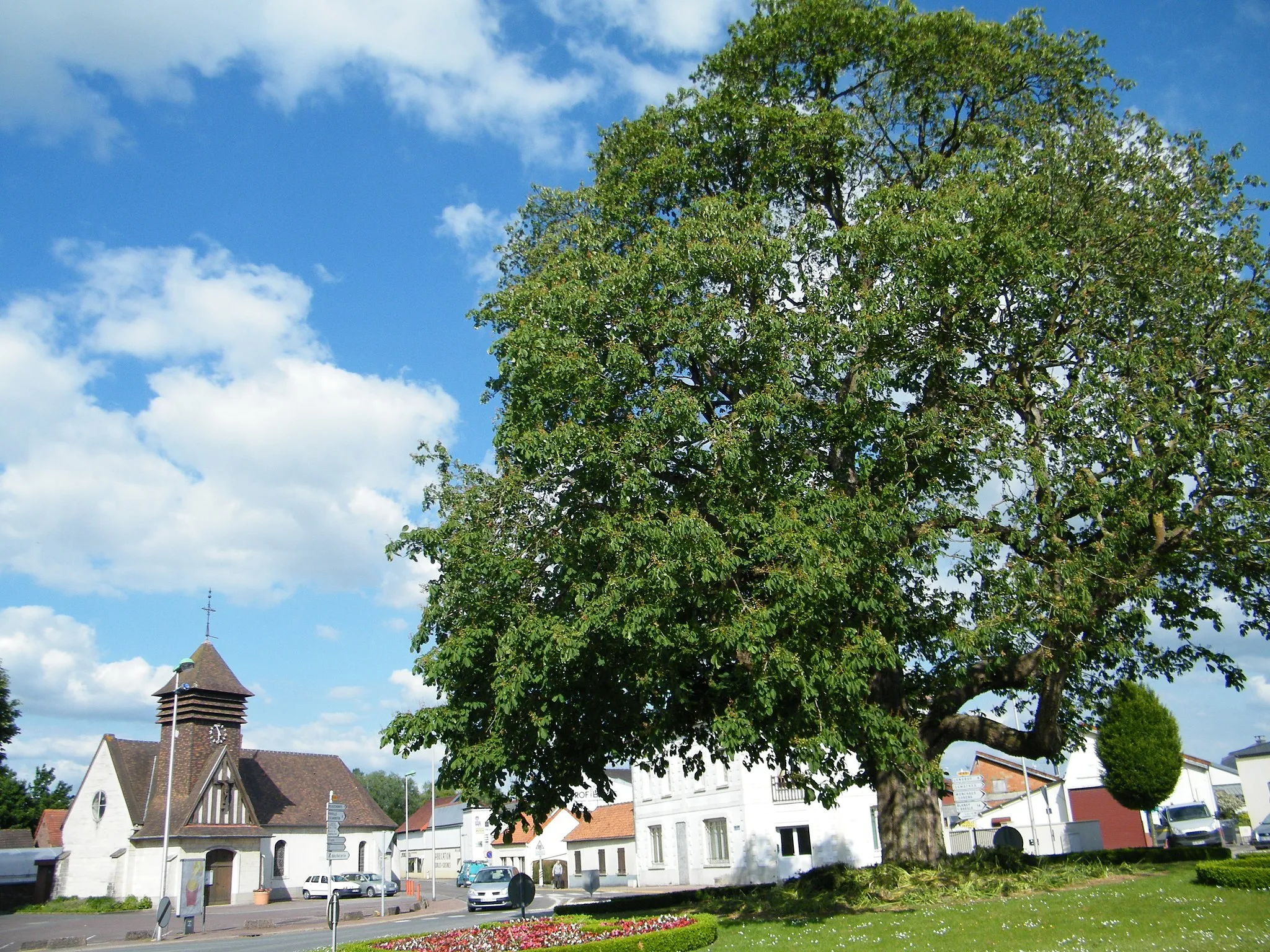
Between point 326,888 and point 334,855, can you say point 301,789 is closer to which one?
point 326,888

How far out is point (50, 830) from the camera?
66312 millimetres

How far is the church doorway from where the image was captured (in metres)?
50.7

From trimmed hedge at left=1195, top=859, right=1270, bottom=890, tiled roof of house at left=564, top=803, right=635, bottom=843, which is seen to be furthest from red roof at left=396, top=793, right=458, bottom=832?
trimmed hedge at left=1195, top=859, right=1270, bottom=890

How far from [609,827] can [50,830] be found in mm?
39812

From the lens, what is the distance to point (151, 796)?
53.8 metres

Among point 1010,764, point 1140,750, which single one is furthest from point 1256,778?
point 1140,750

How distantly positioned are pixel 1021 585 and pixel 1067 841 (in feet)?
95.0

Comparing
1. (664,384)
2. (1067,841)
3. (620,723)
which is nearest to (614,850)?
(1067,841)

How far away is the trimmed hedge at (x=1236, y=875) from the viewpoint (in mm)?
16234

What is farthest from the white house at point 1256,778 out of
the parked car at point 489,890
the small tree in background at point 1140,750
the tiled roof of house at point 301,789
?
the tiled roof of house at point 301,789

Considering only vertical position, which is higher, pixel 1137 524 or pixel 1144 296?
pixel 1144 296

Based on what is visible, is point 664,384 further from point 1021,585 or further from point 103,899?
point 103,899

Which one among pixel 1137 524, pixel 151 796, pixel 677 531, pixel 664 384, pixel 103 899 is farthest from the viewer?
pixel 151 796

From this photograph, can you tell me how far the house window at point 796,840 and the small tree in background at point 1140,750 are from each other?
11507mm
